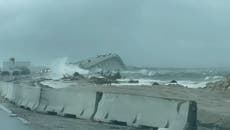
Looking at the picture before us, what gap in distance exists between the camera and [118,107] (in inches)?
764

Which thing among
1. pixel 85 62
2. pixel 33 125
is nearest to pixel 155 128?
pixel 33 125

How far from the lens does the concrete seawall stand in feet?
52.8

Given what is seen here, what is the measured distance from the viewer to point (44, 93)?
2564 cm

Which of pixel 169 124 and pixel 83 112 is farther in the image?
pixel 83 112

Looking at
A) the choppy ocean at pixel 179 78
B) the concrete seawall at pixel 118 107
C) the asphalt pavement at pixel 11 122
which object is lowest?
the asphalt pavement at pixel 11 122

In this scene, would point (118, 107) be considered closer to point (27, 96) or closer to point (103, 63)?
point (27, 96)

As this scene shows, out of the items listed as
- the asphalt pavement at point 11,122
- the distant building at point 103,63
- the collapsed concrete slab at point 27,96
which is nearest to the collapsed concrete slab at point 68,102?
the collapsed concrete slab at point 27,96

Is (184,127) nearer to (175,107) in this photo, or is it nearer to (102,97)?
(175,107)

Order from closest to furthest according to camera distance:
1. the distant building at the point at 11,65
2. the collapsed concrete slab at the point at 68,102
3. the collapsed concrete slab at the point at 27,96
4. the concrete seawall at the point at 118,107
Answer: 1. the concrete seawall at the point at 118,107
2. the collapsed concrete slab at the point at 68,102
3. the collapsed concrete slab at the point at 27,96
4. the distant building at the point at 11,65

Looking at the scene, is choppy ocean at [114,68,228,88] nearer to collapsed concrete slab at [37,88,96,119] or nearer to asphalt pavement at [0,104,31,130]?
collapsed concrete slab at [37,88,96,119]

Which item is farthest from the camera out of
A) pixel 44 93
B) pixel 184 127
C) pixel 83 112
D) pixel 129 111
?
pixel 44 93

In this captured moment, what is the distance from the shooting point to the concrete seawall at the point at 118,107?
16094 millimetres

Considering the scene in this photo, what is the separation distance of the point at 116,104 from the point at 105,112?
904mm

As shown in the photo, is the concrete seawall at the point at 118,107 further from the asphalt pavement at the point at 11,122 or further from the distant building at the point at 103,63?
the distant building at the point at 103,63
